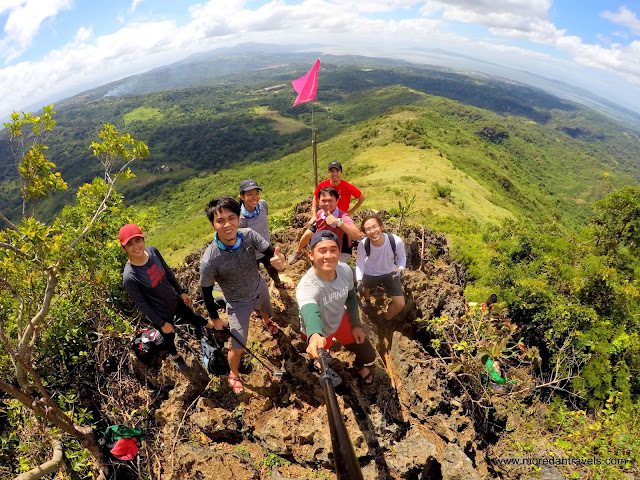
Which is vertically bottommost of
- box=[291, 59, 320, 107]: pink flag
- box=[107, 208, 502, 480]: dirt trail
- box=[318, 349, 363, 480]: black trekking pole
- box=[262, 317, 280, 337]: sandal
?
box=[107, 208, 502, 480]: dirt trail

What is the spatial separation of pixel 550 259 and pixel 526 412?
6092mm

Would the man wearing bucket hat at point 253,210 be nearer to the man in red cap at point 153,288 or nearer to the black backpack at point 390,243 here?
the man in red cap at point 153,288

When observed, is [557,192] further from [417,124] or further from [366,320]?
[366,320]

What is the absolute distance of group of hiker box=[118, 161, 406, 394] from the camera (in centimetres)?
313

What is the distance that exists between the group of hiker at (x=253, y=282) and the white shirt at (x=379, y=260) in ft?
0.05

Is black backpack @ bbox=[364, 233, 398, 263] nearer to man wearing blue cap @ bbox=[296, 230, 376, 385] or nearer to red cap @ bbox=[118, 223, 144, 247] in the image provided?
man wearing blue cap @ bbox=[296, 230, 376, 385]

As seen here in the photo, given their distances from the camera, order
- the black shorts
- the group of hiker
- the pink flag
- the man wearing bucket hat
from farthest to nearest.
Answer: the pink flag < the black shorts < the man wearing bucket hat < the group of hiker

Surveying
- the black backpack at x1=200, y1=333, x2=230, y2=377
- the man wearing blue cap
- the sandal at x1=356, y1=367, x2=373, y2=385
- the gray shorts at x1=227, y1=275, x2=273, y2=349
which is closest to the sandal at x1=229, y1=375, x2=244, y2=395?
the black backpack at x1=200, y1=333, x2=230, y2=377

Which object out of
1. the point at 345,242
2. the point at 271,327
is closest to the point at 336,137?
the point at 345,242

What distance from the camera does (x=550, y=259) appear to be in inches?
350

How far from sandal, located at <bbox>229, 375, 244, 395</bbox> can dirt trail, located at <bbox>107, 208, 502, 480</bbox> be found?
8 cm

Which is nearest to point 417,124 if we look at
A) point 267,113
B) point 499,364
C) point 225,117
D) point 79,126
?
point 499,364

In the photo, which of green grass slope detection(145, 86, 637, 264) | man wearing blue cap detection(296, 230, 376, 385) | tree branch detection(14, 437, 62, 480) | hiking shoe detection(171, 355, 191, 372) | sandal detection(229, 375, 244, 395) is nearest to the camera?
tree branch detection(14, 437, 62, 480)

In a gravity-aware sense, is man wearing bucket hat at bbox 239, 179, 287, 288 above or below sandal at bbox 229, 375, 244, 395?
above
